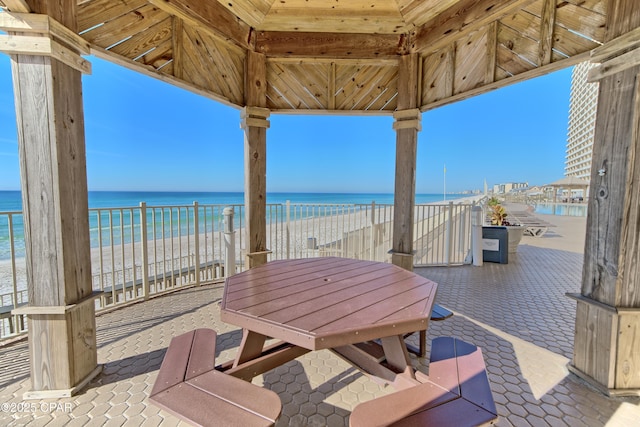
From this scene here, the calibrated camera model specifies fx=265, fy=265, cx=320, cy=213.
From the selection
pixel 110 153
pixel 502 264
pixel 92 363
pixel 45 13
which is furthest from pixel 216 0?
pixel 110 153

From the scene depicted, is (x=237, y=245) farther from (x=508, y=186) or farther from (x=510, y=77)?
(x=508, y=186)

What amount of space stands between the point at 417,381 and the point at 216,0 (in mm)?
3558

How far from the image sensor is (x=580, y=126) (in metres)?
44.4

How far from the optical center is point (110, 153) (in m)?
33.9

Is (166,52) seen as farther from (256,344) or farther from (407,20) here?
(256,344)

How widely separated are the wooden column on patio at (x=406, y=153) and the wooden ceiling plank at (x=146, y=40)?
7.90ft

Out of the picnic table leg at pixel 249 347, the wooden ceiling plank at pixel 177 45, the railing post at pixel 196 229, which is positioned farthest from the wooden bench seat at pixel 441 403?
the railing post at pixel 196 229

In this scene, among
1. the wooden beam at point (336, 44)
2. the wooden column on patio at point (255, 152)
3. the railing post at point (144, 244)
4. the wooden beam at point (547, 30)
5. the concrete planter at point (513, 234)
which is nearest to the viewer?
the wooden beam at point (547, 30)

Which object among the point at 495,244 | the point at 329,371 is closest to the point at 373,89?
the point at 329,371

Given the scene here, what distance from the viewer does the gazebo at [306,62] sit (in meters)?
1.62

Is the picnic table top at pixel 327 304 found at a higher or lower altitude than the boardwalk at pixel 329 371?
higher

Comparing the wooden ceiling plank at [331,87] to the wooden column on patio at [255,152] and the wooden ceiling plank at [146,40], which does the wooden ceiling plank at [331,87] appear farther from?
the wooden ceiling plank at [146,40]

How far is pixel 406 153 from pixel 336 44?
1.46 meters

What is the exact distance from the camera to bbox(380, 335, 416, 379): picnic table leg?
65.3 inches
